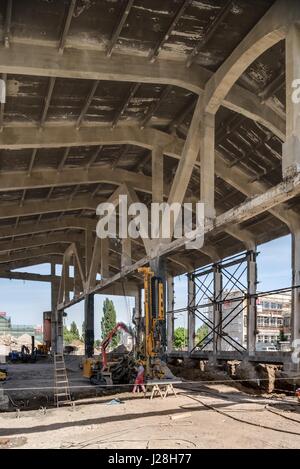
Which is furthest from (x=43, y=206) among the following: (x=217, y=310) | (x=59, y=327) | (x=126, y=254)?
(x=59, y=327)

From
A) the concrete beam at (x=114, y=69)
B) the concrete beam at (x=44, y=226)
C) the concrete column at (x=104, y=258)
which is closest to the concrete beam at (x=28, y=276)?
the concrete beam at (x=44, y=226)

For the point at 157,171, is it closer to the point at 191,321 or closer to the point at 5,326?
the point at 191,321

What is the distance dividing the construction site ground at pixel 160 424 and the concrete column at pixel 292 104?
5556mm

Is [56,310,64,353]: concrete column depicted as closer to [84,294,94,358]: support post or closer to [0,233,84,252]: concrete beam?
[84,294,94,358]: support post

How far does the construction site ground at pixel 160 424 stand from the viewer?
873cm

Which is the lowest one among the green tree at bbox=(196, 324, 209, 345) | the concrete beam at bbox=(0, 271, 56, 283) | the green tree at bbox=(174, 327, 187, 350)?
the green tree at bbox=(196, 324, 209, 345)

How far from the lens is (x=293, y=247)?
2056 cm

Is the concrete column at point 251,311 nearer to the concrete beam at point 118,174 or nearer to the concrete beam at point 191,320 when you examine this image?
the concrete beam at point 118,174

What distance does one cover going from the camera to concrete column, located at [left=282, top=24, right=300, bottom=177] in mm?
10039

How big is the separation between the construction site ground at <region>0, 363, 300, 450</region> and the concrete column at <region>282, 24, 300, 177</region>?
5556mm

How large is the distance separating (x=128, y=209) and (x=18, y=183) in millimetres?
6282

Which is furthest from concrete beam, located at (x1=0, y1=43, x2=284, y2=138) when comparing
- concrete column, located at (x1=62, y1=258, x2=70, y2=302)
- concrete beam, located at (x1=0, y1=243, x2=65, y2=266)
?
concrete column, located at (x1=62, y1=258, x2=70, y2=302)

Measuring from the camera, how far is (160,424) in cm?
1048

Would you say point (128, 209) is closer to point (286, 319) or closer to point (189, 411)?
point (189, 411)
